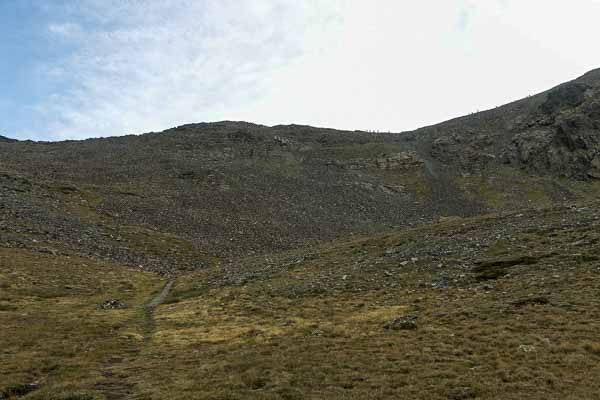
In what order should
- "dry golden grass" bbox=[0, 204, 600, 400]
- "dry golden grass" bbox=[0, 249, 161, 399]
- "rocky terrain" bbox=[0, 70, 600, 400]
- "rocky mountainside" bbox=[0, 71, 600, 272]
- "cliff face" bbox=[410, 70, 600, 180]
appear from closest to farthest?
"dry golden grass" bbox=[0, 204, 600, 400]
"rocky terrain" bbox=[0, 70, 600, 400]
"dry golden grass" bbox=[0, 249, 161, 399]
"rocky mountainside" bbox=[0, 71, 600, 272]
"cliff face" bbox=[410, 70, 600, 180]

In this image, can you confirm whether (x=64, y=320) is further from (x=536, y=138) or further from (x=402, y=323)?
(x=536, y=138)

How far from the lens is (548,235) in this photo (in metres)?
39.9

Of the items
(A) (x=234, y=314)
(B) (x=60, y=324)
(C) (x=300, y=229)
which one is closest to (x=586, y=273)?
(A) (x=234, y=314)

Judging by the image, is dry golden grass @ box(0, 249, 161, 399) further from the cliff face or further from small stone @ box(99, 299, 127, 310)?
the cliff face

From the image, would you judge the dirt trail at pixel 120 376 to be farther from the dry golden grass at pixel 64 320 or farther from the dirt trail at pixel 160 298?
the dirt trail at pixel 160 298

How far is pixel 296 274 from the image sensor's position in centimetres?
4691

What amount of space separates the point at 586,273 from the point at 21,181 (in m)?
80.4

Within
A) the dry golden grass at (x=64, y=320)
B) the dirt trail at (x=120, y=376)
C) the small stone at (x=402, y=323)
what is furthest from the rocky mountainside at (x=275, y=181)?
the small stone at (x=402, y=323)

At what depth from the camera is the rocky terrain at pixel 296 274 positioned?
1842cm

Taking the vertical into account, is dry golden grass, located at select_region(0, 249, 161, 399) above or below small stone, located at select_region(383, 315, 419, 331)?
above

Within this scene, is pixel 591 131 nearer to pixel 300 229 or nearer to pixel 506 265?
pixel 300 229

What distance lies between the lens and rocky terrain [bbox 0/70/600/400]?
18.4m

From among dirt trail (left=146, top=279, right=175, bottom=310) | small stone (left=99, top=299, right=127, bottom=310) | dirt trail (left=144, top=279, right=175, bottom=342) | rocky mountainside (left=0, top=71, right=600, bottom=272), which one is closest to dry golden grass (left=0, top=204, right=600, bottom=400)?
dirt trail (left=144, top=279, right=175, bottom=342)

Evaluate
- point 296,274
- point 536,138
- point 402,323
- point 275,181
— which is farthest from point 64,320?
point 536,138
